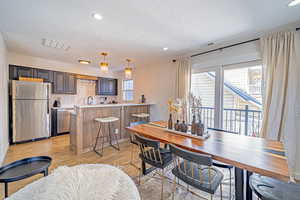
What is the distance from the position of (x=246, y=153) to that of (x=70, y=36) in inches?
128

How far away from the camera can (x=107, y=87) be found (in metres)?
5.77

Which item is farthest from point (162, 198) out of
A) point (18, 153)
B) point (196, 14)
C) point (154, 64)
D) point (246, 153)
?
point (154, 64)

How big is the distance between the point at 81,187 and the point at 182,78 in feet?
10.8

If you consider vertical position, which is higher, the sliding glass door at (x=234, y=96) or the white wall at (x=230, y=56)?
the white wall at (x=230, y=56)

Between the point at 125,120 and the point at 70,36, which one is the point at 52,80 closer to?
the point at 70,36

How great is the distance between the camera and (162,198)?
66.0 inches

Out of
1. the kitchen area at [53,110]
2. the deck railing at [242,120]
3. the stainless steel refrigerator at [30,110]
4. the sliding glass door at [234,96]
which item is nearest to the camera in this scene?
the sliding glass door at [234,96]

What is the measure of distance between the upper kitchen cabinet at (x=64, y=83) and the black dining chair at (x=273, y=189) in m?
5.18

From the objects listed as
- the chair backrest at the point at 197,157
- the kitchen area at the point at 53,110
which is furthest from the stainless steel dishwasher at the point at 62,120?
the chair backrest at the point at 197,157

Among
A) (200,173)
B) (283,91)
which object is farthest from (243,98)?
(200,173)

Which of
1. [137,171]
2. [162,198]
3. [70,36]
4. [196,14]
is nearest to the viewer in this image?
[162,198]

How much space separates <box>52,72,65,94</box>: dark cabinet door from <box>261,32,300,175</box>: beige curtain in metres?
5.45

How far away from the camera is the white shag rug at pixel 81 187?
72cm

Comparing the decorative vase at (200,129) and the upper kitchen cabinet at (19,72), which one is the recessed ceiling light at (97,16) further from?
the upper kitchen cabinet at (19,72)
